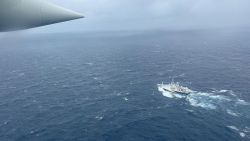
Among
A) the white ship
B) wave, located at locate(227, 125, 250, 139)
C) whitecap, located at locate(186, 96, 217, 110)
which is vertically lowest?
wave, located at locate(227, 125, 250, 139)

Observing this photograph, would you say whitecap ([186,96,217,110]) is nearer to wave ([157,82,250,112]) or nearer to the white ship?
wave ([157,82,250,112])

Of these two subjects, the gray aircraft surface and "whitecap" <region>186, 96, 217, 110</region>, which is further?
"whitecap" <region>186, 96, 217, 110</region>

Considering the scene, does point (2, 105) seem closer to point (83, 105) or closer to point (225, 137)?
point (83, 105)

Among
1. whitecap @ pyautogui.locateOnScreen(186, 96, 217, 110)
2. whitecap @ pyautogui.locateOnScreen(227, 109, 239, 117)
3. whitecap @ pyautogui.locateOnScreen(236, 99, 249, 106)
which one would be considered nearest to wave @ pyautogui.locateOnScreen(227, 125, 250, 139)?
whitecap @ pyautogui.locateOnScreen(227, 109, 239, 117)

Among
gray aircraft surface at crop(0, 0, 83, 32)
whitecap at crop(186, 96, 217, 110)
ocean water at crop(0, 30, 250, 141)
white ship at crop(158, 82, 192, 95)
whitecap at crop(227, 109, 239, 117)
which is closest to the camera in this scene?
gray aircraft surface at crop(0, 0, 83, 32)

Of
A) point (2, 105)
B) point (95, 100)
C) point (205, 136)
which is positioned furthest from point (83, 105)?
point (205, 136)

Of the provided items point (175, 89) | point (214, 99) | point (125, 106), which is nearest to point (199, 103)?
point (214, 99)

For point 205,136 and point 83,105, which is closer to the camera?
point 205,136

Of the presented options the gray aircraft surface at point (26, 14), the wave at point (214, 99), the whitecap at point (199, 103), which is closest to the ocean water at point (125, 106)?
the wave at point (214, 99)
